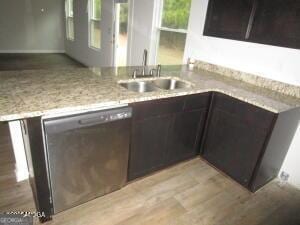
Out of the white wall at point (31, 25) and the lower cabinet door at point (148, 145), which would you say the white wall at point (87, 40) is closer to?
the white wall at point (31, 25)

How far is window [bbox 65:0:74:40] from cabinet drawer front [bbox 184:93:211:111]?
6293 millimetres

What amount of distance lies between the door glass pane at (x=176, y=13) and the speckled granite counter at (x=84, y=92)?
1.11 metres

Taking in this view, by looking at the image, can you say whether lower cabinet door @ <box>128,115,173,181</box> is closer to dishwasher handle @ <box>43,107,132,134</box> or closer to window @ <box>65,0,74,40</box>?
dishwasher handle @ <box>43,107,132,134</box>

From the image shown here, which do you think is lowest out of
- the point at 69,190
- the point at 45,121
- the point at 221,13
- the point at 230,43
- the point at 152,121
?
the point at 69,190

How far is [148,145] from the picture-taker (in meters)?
2.00

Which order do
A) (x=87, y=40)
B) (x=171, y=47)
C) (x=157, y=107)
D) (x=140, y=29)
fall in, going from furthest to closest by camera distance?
(x=87, y=40), (x=140, y=29), (x=171, y=47), (x=157, y=107)

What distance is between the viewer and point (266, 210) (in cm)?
196

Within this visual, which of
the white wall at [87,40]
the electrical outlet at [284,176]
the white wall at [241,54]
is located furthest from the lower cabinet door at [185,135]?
the white wall at [87,40]

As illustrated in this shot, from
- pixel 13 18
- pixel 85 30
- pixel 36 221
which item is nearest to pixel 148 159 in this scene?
pixel 36 221

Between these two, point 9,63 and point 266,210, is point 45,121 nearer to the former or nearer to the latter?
point 266,210

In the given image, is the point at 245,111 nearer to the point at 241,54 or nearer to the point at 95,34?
the point at 241,54

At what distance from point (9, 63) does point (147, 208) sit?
614cm

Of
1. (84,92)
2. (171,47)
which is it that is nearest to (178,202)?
(84,92)

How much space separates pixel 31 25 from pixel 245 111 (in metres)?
7.87
